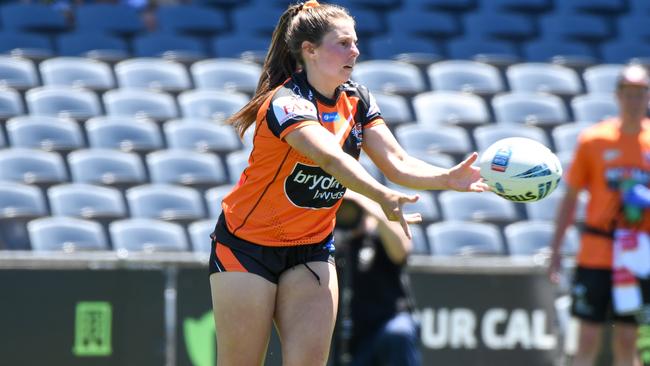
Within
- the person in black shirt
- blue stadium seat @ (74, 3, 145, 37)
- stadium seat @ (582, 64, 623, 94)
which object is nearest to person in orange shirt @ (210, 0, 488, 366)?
the person in black shirt

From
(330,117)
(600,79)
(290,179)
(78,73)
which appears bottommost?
(600,79)

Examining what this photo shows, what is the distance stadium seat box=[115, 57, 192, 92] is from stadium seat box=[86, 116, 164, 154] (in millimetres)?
785

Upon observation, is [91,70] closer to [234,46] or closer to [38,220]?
[234,46]

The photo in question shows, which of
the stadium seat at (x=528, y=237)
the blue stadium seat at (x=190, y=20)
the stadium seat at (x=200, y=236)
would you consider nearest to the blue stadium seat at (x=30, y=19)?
the blue stadium seat at (x=190, y=20)

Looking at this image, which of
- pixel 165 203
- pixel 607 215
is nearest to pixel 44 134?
pixel 165 203

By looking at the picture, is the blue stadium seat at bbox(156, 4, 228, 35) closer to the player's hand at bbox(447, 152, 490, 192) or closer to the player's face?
the player's face

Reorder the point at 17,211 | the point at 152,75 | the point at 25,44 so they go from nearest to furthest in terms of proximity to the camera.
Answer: the point at 17,211 < the point at 152,75 < the point at 25,44

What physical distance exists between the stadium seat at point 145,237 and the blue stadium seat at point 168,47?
286 centimetres

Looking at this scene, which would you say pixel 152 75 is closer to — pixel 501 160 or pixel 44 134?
pixel 44 134

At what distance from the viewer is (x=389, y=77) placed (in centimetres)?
1098

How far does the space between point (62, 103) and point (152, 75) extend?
1021 mm

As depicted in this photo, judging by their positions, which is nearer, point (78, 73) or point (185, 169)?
point (185, 169)

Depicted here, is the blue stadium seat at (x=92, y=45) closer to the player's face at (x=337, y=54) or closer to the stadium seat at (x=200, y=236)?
the stadium seat at (x=200, y=236)

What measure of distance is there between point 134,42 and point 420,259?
17.1 feet
